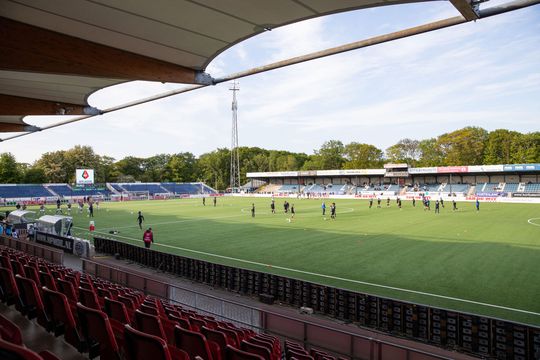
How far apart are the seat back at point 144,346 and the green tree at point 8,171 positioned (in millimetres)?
97909

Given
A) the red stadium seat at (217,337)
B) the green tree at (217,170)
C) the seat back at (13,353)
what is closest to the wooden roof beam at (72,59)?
the red stadium seat at (217,337)

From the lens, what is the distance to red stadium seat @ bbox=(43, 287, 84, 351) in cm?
436

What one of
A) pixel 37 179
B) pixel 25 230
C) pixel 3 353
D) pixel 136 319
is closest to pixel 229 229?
pixel 25 230

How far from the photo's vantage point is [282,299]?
12539mm

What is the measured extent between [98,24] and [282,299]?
32.0 feet

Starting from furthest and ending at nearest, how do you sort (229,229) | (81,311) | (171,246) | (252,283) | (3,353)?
Result: (229,229), (171,246), (252,283), (81,311), (3,353)

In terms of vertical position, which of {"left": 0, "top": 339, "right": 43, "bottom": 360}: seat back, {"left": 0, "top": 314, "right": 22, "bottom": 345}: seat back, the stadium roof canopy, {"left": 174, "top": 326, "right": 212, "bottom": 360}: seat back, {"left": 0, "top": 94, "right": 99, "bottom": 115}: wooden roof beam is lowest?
{"left": 174, "top": 326, "right": 212, "bottom": 360}: seat back

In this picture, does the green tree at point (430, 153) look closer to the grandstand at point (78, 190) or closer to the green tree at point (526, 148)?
Answer: the green tree at point (526, 148)

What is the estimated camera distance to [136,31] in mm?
7992

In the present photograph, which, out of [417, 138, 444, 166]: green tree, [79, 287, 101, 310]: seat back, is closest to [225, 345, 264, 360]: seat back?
[79, 287, 101, 310]: seat back

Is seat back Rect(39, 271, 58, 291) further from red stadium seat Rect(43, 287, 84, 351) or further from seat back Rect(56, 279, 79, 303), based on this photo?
red stadium seat Rect(43, 287, 84, 351)

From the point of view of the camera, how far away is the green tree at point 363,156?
364 ft

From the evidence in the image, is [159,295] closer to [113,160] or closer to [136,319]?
[136,319]

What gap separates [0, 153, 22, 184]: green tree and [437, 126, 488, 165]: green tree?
105 m
